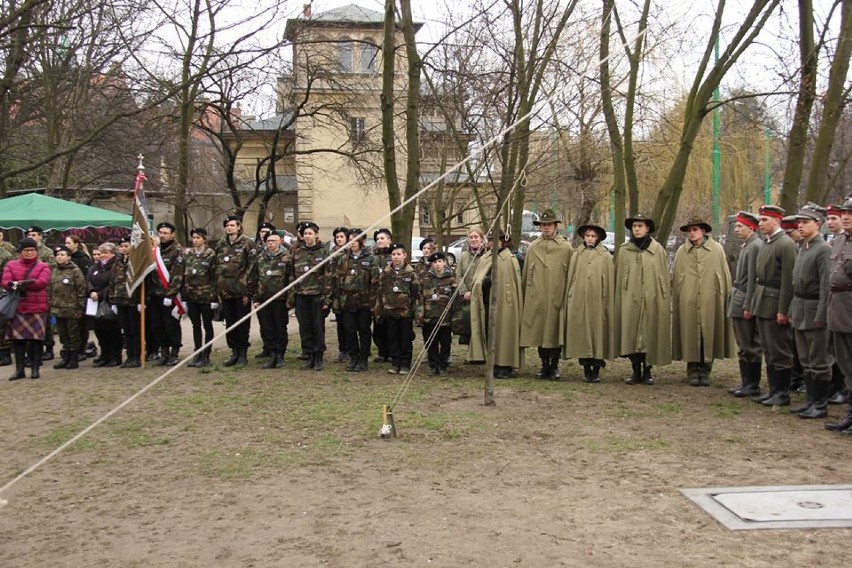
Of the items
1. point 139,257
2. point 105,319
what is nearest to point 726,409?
point 139,257

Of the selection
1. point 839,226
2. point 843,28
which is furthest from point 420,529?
point 843,28

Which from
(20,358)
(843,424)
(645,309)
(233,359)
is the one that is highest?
(645,309)

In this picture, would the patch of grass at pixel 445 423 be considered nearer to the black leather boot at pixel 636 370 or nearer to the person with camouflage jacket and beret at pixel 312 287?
the black leather boot at pixel 636 370

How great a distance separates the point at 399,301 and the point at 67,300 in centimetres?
465

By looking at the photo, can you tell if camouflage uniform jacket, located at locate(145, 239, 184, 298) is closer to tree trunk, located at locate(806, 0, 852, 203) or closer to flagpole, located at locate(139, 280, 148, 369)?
flagpole, located at locate(139, 280, 148, 369)

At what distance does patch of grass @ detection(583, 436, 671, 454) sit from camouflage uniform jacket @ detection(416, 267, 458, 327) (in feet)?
11.5

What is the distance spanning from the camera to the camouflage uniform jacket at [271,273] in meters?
10.4

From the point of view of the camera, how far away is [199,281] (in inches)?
419

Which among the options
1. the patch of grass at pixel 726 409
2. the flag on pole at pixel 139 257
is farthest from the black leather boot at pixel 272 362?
the patch of grass at pixel 726 409

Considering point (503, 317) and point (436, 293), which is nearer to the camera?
point (503, 317)

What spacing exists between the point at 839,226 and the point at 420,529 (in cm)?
509

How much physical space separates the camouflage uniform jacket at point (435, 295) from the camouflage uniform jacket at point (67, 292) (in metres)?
4.77

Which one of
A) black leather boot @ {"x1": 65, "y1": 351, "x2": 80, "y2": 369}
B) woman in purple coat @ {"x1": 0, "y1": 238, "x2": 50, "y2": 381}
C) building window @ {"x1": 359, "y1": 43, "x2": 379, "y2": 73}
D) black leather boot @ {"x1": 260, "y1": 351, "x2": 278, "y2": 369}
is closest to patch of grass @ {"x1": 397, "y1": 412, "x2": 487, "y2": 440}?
black leather boot @ {"x1": 260, "y1": 351, "x2": 278, "y2": 369}

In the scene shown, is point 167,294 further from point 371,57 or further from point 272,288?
point 371,57
